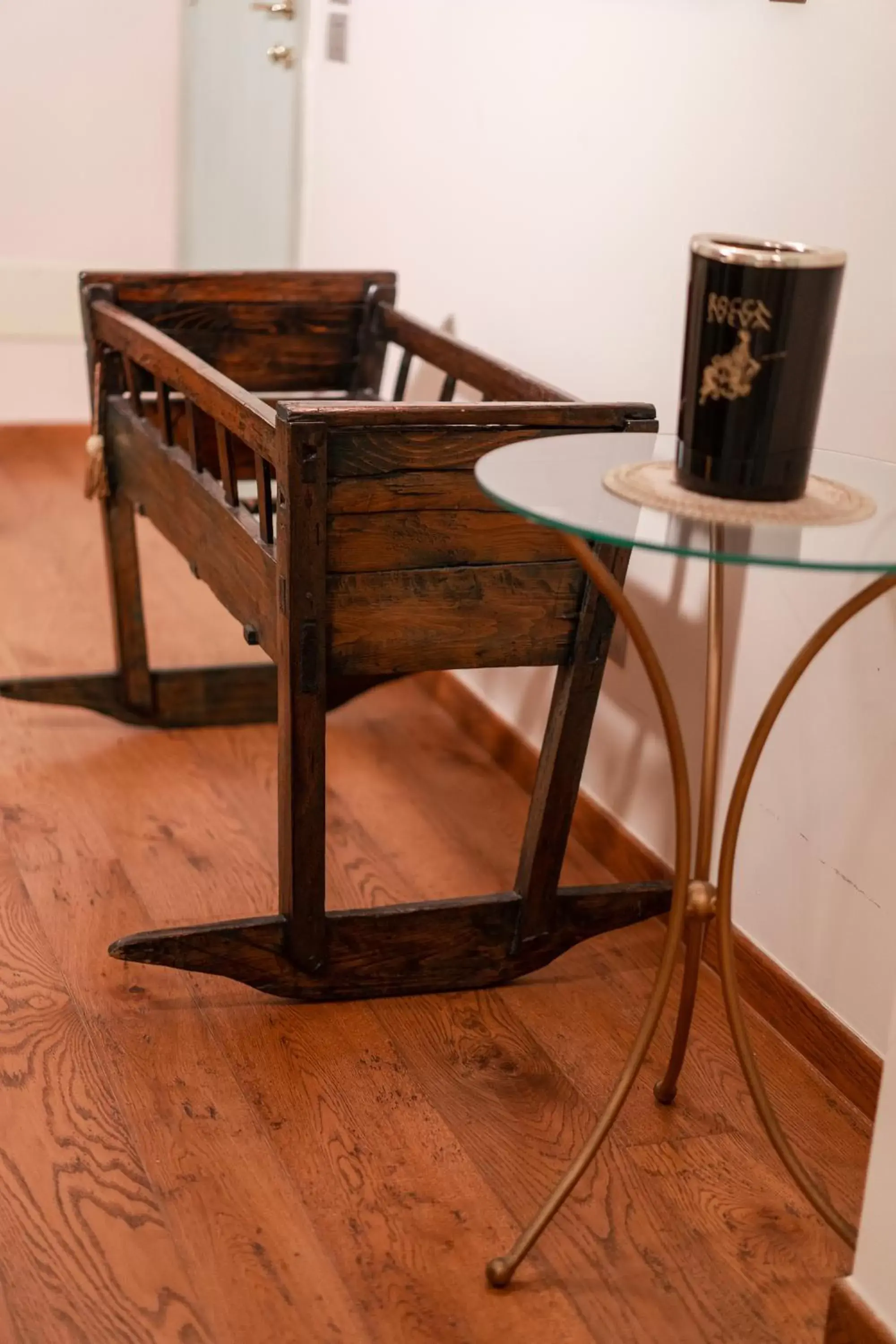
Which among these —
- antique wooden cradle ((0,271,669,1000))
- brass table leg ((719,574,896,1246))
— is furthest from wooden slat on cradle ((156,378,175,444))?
brass table leg ((719,574,896,1246))

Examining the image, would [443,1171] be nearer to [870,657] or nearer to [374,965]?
[374,965]

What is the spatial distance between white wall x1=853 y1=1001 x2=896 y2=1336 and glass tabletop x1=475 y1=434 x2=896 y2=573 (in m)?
0.42

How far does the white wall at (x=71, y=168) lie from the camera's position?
13.9 ft

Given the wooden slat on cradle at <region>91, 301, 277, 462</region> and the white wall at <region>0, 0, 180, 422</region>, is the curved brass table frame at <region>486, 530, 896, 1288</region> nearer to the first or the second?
the wooden slat on cradle at <region>91, 301, 277, 462</region>

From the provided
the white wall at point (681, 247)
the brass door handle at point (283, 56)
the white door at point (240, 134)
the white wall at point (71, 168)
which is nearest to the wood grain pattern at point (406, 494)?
the white wall at point (681, 247)

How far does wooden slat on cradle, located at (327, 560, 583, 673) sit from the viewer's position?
1816 millimetres

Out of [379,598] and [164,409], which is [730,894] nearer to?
[379,598]

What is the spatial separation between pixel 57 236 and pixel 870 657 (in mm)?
3308

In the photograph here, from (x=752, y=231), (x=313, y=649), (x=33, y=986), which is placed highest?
(x=752, y=231)

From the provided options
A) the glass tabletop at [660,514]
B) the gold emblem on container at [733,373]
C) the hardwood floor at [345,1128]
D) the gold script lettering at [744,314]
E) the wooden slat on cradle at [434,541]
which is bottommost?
the hardwood floor at [345,1128]

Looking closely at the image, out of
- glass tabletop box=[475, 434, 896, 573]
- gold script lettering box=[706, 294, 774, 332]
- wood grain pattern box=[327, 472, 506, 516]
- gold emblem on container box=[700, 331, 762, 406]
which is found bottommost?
wood grain pattern box=[327, 472, 506, 516]

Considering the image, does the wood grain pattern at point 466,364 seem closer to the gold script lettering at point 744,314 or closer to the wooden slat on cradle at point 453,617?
the wooden slat on cradle at point 453,617

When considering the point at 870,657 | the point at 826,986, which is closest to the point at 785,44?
the point at 870,657

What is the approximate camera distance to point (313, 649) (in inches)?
70.9
